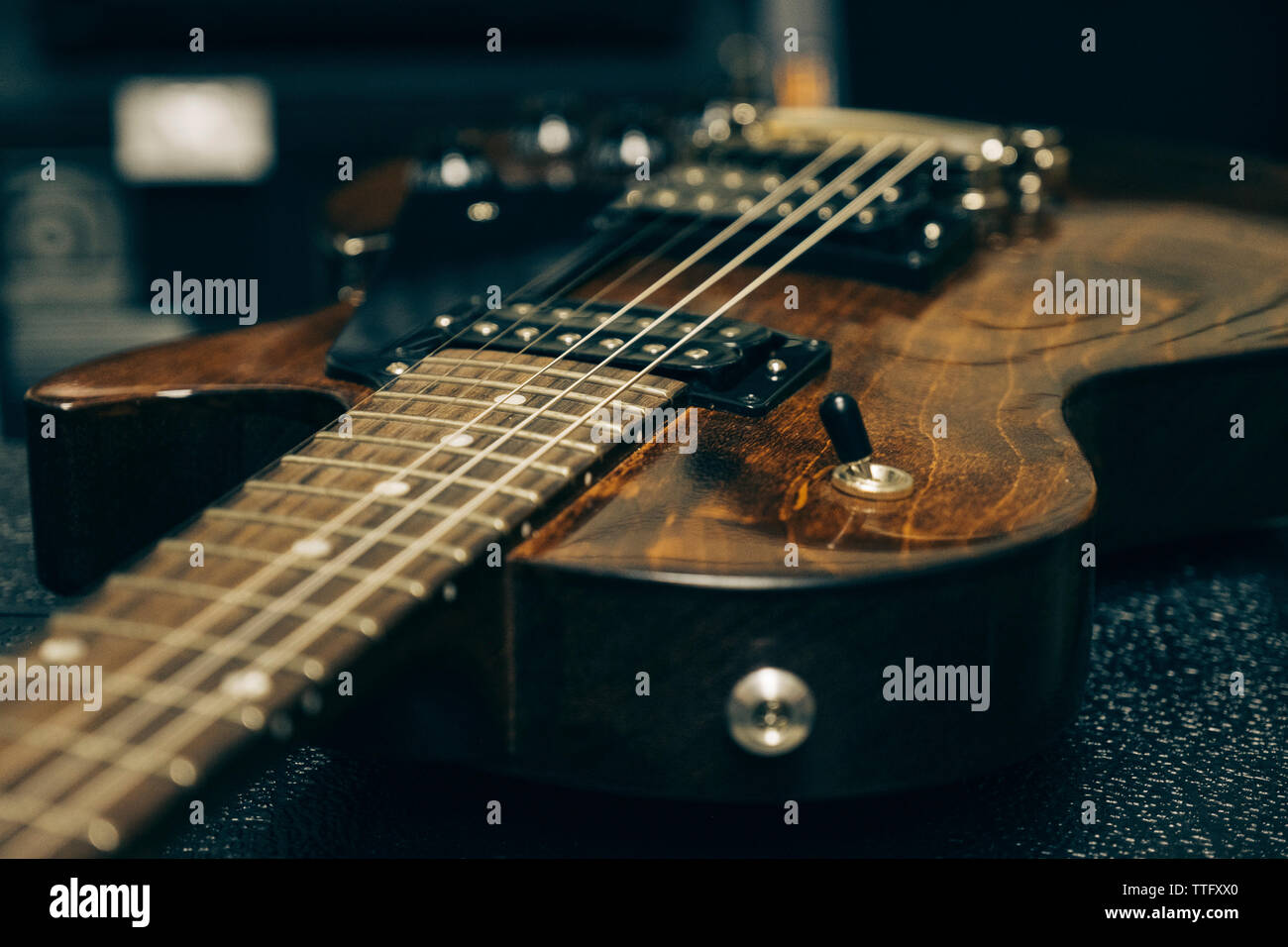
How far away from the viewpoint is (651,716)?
0.38 metres

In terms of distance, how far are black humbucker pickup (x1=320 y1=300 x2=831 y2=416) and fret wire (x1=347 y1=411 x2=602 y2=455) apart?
69 millimetres

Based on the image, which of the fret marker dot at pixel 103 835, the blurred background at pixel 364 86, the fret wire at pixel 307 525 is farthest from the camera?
the blurred background at pixel 364 86

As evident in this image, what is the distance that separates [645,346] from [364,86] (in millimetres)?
1689

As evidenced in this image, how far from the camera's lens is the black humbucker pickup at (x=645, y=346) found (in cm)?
52

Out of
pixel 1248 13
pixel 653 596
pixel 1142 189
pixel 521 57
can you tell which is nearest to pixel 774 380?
pixel 653 596

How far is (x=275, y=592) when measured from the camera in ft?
1.15

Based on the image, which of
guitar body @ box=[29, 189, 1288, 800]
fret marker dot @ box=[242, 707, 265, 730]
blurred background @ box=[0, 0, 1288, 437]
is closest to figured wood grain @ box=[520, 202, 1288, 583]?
guitar body @ box=[29, 189, 1288, 800]

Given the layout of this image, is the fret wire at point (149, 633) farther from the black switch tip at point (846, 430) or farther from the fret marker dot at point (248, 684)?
the black switch tip at point (846, 430)

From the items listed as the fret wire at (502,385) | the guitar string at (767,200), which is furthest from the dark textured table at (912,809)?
the guitar string at (767,200)

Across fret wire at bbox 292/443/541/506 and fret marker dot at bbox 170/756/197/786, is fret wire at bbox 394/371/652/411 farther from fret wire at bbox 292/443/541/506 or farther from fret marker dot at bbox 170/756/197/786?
fret marker dot at bbox 170/756/197/786

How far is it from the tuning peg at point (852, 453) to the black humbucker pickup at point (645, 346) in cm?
7

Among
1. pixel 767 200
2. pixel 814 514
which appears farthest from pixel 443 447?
pixel 767 200

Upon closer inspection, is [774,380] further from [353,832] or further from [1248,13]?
[1248,13]

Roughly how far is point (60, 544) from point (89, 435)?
49 millimetres
